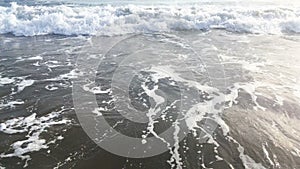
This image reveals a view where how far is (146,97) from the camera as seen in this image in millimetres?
9719

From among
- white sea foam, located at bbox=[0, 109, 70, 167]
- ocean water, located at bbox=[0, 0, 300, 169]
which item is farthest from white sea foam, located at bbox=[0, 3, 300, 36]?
white sea foam, located at bbox=[0, 109, 70, 167]

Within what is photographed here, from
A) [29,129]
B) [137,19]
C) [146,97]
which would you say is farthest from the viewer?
[137,19]

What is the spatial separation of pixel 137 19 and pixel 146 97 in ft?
40.3

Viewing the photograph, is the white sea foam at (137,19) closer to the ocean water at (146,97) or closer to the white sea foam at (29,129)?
the ocean water at (146,97)

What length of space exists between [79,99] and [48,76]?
2.47 m

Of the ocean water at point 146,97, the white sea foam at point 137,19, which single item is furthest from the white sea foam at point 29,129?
the white sea foam at point 137,19

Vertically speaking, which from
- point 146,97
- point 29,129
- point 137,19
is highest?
point 137,19

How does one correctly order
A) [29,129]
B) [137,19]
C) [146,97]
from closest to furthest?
[29,129] → [146,97] → [137,19]

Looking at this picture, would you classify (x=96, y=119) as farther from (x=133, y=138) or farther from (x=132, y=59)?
(x=132, y=59)

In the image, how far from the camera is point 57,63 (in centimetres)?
1269

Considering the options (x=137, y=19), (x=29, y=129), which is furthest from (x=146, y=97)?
(x=137, y=19)

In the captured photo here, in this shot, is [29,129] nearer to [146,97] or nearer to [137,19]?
[146,97]

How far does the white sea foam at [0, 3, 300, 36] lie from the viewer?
19.1m

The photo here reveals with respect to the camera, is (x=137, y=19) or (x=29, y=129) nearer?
(x=29, y=129)
